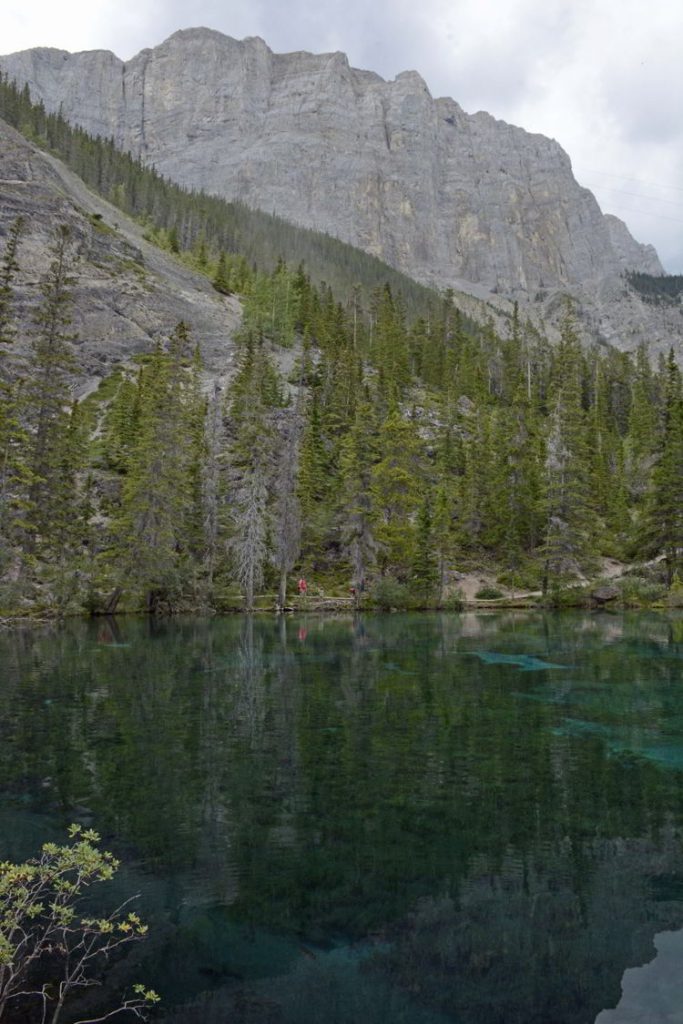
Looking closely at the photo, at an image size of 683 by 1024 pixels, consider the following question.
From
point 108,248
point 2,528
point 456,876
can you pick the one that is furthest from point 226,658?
point 108,248

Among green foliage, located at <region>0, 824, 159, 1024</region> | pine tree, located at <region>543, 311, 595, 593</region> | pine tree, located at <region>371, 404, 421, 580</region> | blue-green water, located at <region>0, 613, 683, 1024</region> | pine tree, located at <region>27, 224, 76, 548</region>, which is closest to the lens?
green foliage, located at <region>0, 824, 159, 1024</region>

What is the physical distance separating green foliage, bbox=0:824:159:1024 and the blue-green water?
0.38m

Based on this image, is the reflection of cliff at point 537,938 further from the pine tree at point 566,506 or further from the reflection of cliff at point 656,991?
the pine tree at point 566,506

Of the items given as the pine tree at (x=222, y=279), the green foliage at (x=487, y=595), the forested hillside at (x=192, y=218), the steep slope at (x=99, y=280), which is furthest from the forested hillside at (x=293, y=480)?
the forested hillside at (x=192, y=218)

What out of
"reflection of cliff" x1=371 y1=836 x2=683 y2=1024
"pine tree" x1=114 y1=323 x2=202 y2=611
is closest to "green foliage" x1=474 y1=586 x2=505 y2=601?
"pine tree" x1=114 y1=323 x2=202 y2=611

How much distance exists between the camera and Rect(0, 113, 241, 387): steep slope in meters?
83.2

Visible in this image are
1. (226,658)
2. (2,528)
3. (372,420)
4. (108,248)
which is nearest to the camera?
(226,658)

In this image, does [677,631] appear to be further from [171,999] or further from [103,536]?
[103,536]

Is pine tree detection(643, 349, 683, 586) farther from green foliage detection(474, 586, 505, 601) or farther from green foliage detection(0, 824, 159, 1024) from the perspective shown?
green foliage detection(0, 824, 159, 1024)

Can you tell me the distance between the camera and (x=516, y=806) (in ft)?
35.9

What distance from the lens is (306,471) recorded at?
67625 millimetres

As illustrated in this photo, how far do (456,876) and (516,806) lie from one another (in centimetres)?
268

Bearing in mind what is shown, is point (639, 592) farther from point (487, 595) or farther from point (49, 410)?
point (49, 410)

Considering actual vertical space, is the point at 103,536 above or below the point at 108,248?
below
